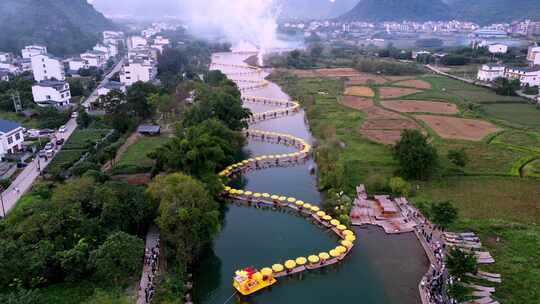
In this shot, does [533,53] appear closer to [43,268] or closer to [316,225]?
[316,225]

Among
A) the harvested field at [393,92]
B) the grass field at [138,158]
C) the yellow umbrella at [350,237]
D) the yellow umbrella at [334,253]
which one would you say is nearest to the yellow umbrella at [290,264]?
the yellow umbrella at [334,253]

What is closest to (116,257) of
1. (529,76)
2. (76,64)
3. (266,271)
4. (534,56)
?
(266,271)

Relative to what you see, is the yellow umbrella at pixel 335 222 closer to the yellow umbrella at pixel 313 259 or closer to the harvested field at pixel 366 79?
the yellow umbrella at pixel 313 259

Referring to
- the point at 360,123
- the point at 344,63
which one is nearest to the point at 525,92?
the point at 360,123

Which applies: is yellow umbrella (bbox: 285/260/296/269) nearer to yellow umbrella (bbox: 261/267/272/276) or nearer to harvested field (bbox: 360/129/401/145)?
yellow umbrella (bbox: 261/267/272/276)

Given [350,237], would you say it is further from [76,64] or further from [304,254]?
[76,64]
